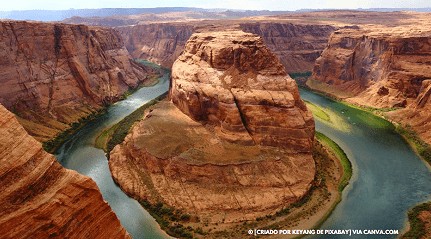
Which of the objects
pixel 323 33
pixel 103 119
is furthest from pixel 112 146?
pixel 323 33

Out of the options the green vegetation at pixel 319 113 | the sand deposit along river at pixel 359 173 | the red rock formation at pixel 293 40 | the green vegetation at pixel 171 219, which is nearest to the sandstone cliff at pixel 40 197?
the green vegetation at pixel 171 219

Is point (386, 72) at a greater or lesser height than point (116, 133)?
greater

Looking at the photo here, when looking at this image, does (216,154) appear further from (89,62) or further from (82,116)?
(89,62)

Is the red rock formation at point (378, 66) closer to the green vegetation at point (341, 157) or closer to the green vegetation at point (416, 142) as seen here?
the green vegetation at point (416, 142)

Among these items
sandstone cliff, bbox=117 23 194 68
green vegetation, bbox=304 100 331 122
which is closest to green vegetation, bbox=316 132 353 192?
green vegetation, bbox=304 100 331 122

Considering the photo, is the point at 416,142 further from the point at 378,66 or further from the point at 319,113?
the point at 378,66

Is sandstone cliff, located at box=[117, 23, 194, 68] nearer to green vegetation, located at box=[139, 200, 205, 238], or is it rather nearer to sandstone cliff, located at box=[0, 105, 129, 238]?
green vegetation, located at box=[139, 200, 205, 238]

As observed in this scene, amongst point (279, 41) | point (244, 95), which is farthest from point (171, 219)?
point (279, 41)
